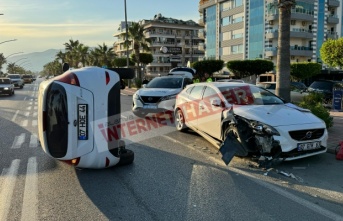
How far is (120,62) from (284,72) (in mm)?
46893

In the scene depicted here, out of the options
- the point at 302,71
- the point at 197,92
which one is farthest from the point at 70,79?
the point at 302,71

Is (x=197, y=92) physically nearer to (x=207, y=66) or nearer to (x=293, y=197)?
(x=293, y=197)

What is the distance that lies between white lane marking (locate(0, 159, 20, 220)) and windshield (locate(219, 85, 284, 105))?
14.5 ft

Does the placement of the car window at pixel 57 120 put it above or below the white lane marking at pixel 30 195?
above

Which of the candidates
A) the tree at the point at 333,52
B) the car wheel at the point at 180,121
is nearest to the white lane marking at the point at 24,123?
the car wheel at the point at 180,121

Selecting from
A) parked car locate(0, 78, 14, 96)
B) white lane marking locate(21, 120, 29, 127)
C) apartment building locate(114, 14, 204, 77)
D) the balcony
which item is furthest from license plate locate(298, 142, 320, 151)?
apartment building locate(114, 14, 204, 77)

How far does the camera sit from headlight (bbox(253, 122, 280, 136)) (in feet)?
19.1

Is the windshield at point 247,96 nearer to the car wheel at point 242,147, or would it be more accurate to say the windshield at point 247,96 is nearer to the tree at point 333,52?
the car wheel at point 242,147

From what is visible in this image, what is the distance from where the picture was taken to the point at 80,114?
5.16 metres

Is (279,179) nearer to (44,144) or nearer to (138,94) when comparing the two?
(44,144)

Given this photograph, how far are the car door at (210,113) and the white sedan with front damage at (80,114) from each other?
2.50 metres

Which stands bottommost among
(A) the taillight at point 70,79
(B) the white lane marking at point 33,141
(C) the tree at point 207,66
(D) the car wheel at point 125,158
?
(B) the white lane marking at point 33,141

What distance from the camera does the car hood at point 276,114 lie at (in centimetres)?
604

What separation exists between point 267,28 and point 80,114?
5403cm
